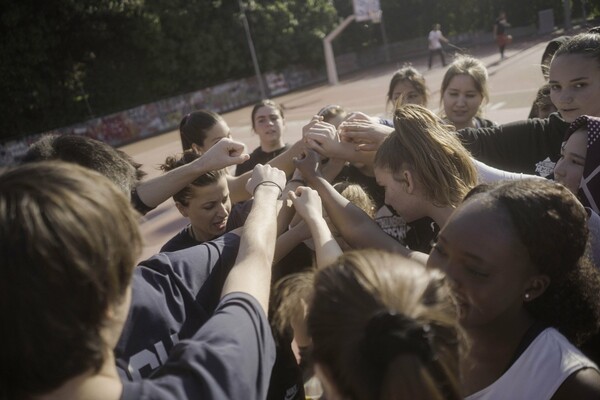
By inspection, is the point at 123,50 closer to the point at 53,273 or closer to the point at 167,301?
the point at 167,301

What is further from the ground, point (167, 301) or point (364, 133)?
point (364, 133)

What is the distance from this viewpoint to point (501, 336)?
4.67ft

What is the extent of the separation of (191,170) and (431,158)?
3.72ft

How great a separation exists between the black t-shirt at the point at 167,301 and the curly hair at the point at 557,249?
904 mm

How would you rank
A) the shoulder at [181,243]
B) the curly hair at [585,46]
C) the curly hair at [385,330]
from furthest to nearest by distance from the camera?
the shoulder at [181,243]
the curly hair at [585,46]
the curly hair at [385,330]

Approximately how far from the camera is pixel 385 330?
104cm

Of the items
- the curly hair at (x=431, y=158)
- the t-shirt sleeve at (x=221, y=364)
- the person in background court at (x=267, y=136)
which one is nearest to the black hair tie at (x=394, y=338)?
the t-shirt sleeve at (x=221, y=364)

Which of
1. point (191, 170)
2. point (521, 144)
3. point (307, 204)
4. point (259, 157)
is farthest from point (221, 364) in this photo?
point (259, 157)

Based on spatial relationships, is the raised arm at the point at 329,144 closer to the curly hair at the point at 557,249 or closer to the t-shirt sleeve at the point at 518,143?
the t-shirt sleeve at the point at 518,143

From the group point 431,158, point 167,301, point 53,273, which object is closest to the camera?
point 53,273

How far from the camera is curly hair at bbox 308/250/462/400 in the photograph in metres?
1.02

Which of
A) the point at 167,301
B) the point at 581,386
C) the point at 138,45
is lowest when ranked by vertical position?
the point at 581,386

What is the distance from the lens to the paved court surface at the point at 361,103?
809 cm

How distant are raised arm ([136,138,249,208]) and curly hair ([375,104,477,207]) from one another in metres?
0.71
